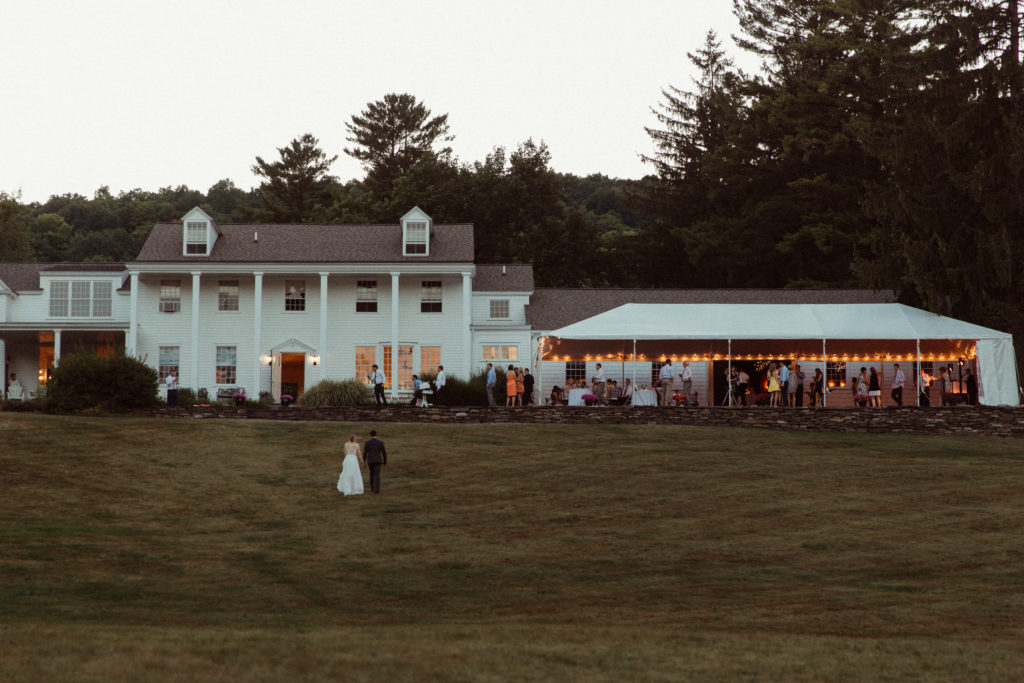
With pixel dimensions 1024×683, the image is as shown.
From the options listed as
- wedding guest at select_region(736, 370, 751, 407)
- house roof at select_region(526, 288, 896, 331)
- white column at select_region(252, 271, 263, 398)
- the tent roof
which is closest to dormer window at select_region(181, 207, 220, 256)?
white column at select_region(252, 271, 263, 398)

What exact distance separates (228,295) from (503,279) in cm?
1043

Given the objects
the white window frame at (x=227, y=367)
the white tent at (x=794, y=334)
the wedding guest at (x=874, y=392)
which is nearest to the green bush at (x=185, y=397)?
the white window frame at (x=227, y=367)

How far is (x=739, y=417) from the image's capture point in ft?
94.1

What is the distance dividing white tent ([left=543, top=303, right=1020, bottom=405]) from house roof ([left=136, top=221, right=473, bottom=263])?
959 centimetres

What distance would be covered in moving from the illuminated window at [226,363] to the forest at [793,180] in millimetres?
18781

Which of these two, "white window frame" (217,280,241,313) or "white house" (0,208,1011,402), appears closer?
"white house" (0,208,1011,402)

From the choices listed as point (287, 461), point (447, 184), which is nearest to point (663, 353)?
point (287, 461)

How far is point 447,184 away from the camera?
195ft

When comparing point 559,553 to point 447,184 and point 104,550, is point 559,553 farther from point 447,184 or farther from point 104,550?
point 447,184

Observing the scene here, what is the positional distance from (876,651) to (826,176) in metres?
44.8

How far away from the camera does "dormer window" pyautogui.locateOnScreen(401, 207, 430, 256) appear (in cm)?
4131

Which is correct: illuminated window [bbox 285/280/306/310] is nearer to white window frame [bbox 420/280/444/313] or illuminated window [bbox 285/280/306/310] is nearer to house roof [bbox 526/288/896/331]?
white window frame [bbox 420/280/444/313]

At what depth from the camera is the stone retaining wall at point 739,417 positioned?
92.1 feet

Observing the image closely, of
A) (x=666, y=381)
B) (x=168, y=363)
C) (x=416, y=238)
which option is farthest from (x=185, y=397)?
(x=666, y=381)
